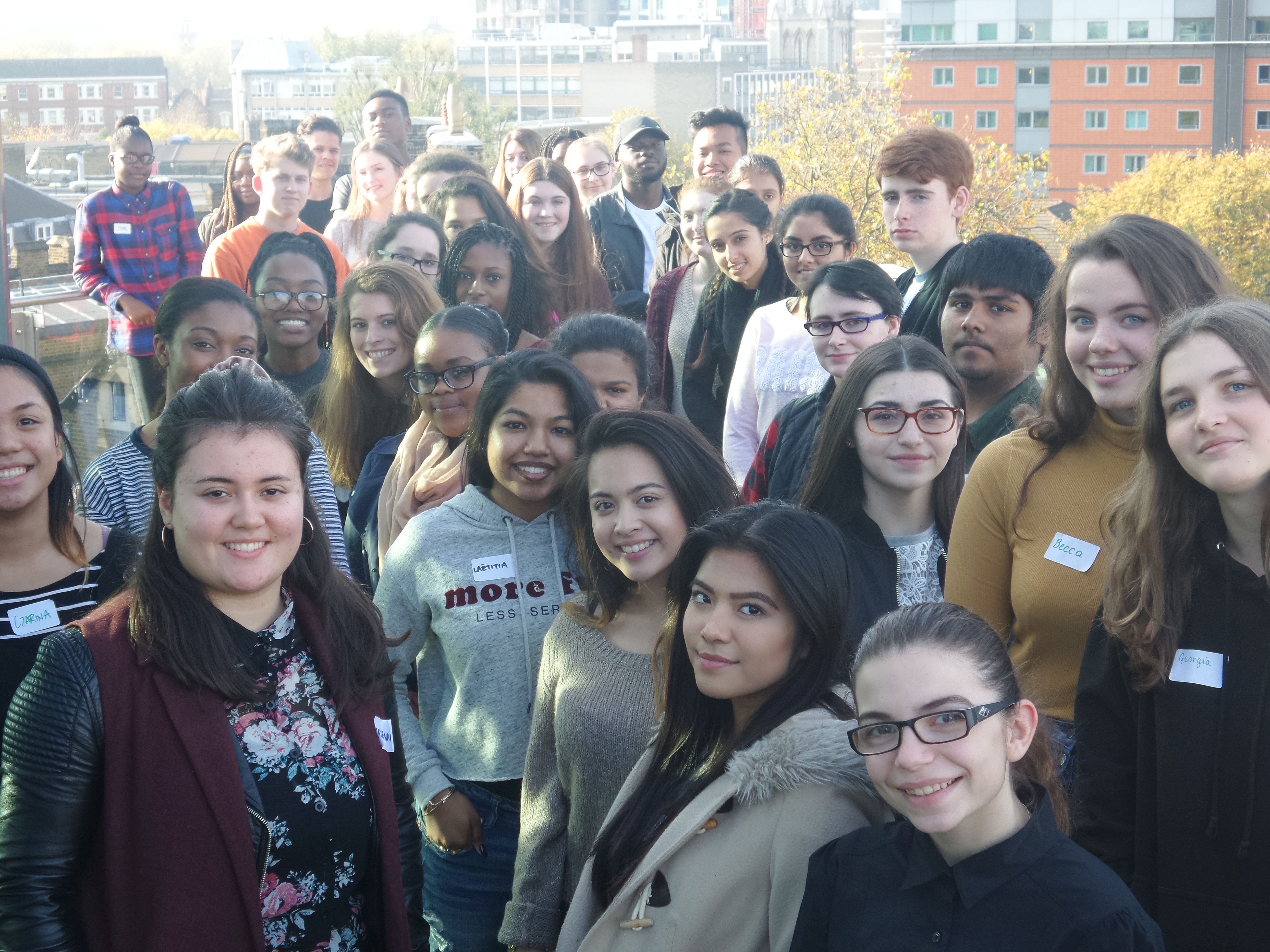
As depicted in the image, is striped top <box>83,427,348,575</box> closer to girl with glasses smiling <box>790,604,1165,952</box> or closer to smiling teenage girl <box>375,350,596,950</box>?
smiling teenage girl <box>375,350,596,950</box>

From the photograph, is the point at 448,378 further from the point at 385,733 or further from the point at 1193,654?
the point at 1193,654

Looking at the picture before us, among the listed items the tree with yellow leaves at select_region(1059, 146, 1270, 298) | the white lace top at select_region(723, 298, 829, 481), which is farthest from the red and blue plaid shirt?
the tree with yellow leaves at select_region(1059, 146, 1270, 298)

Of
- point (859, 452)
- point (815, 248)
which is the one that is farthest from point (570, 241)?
point (859, 452)

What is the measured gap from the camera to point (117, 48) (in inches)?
4823

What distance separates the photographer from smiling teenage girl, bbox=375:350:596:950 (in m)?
2.83

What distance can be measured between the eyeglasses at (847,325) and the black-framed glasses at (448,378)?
106 centimetres

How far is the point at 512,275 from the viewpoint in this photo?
15.8 feet

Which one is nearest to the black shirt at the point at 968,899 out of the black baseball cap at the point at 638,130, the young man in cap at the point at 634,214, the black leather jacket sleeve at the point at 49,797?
the black leather jacket sleeve at the point at 49,797

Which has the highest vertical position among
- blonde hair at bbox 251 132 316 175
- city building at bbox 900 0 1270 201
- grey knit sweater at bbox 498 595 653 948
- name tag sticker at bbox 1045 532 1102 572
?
city building at bbox 900 0 1270 201

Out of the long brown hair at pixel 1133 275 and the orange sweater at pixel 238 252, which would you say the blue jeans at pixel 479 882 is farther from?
the orange sweater at pixel 238 252

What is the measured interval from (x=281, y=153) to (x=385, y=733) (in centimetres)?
465

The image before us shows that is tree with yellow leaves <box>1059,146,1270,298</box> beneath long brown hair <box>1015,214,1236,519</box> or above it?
above

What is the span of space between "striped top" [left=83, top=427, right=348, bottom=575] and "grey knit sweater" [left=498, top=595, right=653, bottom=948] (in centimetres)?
88

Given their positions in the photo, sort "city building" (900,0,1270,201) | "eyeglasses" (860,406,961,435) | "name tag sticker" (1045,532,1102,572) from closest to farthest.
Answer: "name tag sticker" (1045,532,1102,572)
"eyeglasses" (860,406,961,435)
"city building" (900,0,1270,201)
